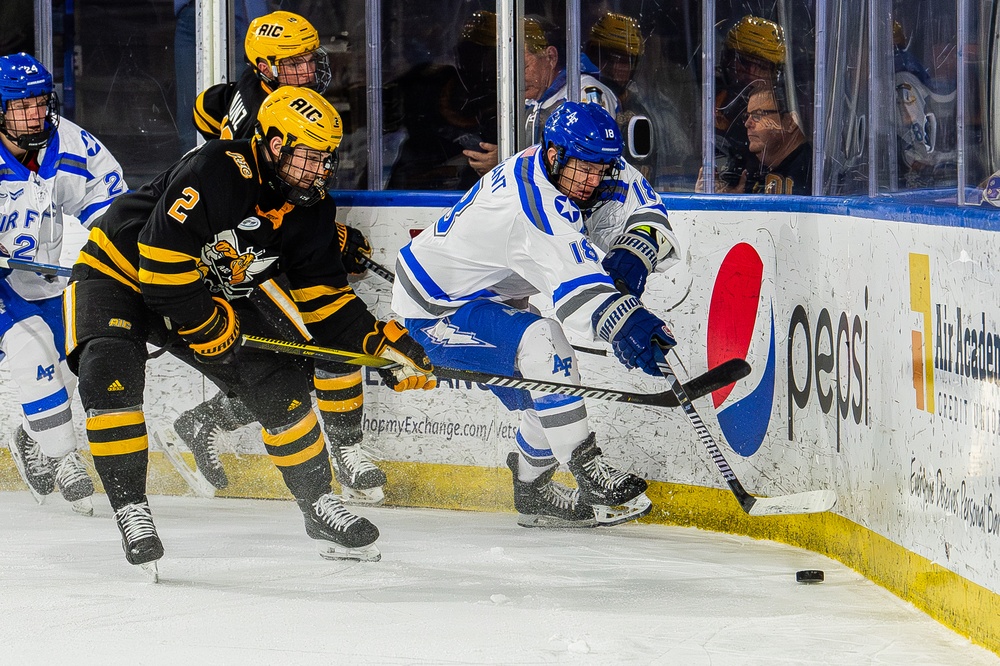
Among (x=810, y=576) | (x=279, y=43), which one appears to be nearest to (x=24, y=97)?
(x=279, y=43)

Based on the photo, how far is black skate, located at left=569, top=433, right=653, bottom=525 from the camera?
3.34 meters

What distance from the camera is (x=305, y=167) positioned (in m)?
3.02

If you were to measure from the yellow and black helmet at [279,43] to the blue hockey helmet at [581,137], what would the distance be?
3.27ft

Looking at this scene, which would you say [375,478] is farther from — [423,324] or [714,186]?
[714,186]

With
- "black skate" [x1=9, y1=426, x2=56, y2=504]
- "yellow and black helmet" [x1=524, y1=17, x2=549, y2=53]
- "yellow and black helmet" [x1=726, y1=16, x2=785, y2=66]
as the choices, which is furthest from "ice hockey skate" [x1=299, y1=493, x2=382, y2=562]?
"yellow and black helmet" [x1=726, y1=16, x2=785, y2=66]

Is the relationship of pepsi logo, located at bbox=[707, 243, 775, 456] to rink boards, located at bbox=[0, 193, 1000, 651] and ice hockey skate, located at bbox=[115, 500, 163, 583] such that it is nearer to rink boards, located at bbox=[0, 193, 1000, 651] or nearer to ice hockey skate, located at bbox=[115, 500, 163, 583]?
rink boards, located at bbox=[0, 193, 1000, 651]

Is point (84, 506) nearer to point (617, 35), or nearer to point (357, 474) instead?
point (357, 474)

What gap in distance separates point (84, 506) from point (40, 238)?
0.81 m

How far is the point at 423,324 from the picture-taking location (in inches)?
138

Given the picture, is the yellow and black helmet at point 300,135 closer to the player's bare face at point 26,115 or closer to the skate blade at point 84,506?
the player's bare face at point 26,115

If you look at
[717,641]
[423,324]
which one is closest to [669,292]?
[423,324]

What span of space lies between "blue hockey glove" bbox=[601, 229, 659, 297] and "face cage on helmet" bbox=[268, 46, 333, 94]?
1160 millimetres

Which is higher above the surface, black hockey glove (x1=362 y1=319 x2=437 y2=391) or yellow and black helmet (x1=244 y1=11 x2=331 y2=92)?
yellow and black helmet (x1=244 y1=11 x2=331 y2=92)

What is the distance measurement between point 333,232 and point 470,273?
37cm
